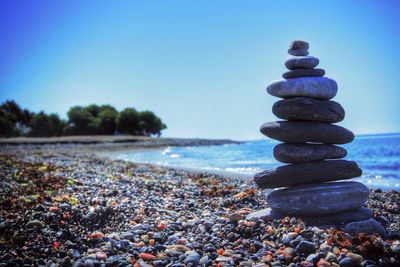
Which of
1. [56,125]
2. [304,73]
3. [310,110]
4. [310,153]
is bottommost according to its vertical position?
[310,153]

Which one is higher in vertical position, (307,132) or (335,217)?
(307,132)

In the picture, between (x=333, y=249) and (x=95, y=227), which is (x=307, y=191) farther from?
(x=95, y=227)

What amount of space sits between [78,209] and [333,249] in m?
5.75

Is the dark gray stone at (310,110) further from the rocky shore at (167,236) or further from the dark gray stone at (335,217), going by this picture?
the rocky shore at (167,236)

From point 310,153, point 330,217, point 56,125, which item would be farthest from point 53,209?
point 56,125

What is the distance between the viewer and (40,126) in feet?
312

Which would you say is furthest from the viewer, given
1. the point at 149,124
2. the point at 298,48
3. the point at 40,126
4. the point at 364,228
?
the point at 149,124

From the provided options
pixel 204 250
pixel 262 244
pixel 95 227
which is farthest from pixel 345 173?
pixel 95 227

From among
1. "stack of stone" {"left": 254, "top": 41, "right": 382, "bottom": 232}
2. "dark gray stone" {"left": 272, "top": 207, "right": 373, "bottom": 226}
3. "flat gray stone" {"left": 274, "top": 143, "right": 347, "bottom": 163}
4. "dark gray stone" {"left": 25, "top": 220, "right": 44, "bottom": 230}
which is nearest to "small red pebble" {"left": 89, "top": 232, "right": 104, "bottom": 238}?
"dark gray stone" {"left": 25, "top": 220, "right": 44, "bottom": 230}

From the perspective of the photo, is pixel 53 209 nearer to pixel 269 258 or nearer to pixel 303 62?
pixel 269 258

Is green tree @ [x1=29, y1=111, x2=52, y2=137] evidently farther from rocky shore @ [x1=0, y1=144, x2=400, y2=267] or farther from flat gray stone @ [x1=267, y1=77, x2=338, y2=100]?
flat gray stone @ [x1=267, y1=77, x2=338, y2=100]

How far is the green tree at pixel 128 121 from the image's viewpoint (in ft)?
334

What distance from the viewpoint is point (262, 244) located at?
6.07 m

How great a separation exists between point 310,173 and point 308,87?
2031 millimetres
